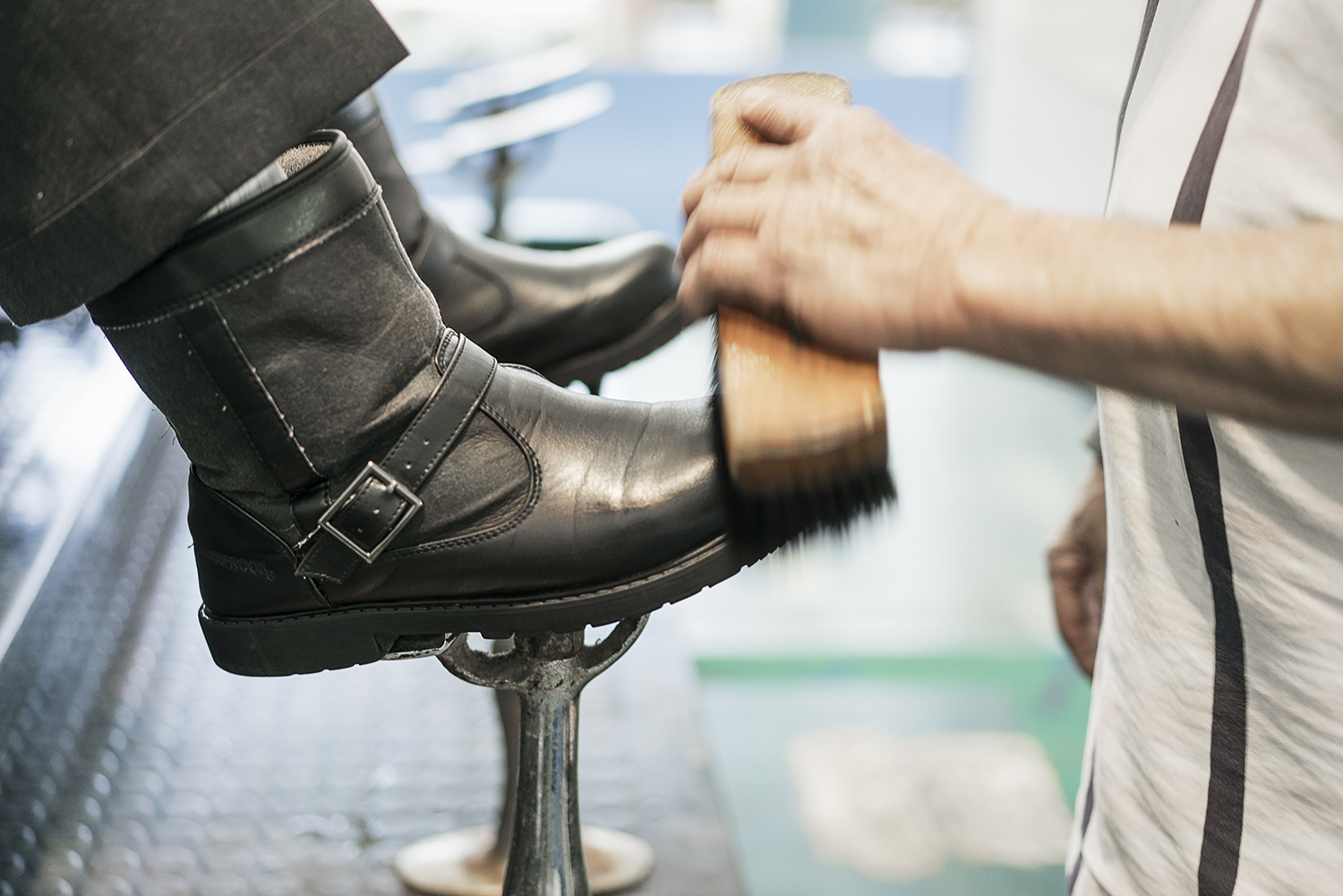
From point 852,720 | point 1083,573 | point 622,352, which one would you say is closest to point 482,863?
point 622,352

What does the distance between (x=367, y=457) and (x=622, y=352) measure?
440mm

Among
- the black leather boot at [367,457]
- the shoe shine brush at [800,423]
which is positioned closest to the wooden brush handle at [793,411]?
the shoe shine brush at [800,423]

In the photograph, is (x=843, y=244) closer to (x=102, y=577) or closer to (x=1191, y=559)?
(x=1191, y=559)

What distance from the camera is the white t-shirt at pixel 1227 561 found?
1.39 feet

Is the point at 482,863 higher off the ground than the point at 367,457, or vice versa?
the point at 367,457

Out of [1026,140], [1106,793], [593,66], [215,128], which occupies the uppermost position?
[215,128]

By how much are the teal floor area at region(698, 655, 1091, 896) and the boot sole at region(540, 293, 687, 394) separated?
1.09 metres

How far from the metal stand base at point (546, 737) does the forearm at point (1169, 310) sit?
1.05 feet

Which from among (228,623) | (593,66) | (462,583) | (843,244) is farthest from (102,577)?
(593,66)

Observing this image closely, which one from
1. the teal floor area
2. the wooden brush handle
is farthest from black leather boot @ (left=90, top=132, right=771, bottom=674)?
the teal floor area

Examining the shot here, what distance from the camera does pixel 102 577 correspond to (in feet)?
3.46

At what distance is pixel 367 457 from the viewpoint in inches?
20.4

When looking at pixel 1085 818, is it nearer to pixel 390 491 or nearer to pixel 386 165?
pixel 390 491

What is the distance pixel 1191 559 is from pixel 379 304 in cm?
41
